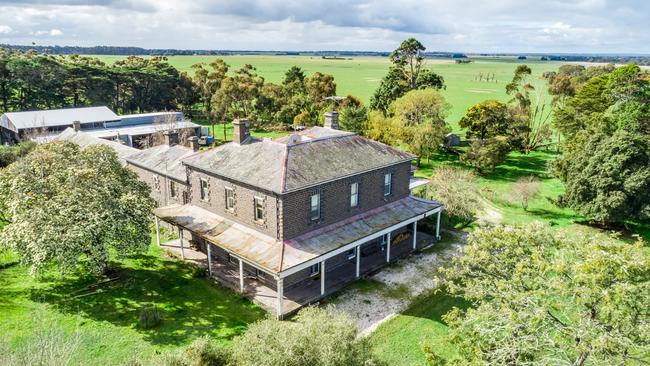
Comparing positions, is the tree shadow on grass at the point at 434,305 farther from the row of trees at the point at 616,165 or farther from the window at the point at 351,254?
the row of trees at the point at 616,165

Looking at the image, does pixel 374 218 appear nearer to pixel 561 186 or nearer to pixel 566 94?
pixel 561 186

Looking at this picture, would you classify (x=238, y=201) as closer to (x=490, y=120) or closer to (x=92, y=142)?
(x=92, y=142)

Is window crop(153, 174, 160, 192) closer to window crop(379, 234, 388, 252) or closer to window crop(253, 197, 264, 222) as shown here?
window crop(253, 197, 264, 222)

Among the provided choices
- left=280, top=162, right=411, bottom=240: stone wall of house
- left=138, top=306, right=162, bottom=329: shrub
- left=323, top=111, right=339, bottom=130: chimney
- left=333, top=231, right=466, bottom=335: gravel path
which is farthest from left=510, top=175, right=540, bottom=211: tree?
left=138, top=306, right=162, bottom=329: shrub

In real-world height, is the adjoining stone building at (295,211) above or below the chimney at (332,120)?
below

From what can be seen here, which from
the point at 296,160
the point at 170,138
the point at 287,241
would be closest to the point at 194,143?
the point at 170,138

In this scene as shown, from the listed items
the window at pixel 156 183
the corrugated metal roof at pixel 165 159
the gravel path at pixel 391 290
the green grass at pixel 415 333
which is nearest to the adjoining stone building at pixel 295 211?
the gravel path at pixel 391 290

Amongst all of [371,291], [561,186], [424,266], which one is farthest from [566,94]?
[371,291]

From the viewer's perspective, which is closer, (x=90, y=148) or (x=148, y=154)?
(x=90, y=148)

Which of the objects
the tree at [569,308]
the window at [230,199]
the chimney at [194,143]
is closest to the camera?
the tree at [569,308]
